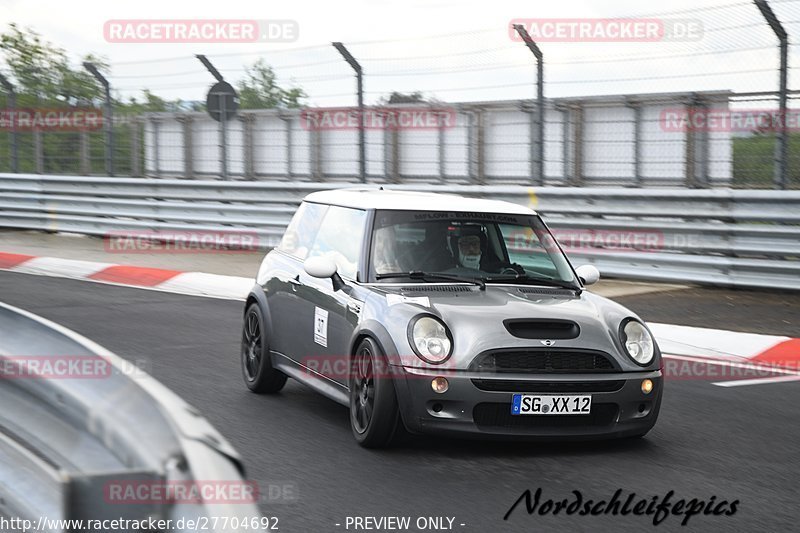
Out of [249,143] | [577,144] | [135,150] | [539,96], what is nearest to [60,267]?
[249,143]

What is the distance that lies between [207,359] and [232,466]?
675 cm

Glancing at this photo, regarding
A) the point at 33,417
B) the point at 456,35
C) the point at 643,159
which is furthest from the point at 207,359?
the point at 643,159

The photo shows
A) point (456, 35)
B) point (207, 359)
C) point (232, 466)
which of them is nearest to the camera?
point (232, 466)

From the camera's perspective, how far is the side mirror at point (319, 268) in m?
6.77

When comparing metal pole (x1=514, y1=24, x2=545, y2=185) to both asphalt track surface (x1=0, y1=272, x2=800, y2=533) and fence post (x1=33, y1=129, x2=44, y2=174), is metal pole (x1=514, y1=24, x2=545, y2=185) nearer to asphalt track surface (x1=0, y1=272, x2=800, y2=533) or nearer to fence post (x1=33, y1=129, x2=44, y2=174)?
asphalt track surface (x1=0, y1=272, x2=800, y2=533)

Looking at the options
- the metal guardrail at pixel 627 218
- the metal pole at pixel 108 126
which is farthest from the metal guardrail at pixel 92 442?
the metal pole at pixel 108 126

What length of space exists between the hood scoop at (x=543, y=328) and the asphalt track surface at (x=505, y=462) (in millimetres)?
642

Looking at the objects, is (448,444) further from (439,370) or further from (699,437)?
(699,437)

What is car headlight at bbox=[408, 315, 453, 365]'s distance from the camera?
596 centimetres

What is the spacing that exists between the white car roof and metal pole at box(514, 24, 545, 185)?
21.3 feet

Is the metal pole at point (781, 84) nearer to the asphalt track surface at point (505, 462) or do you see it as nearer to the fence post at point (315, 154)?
the asphalt track surface at point (505, 462)

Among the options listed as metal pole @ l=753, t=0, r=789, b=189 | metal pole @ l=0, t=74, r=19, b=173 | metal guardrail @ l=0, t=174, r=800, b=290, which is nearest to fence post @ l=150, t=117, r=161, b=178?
metal pole @ l=0, t=74, r=19, b=173

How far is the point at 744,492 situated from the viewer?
545 centimetres

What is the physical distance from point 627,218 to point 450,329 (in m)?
8.27
